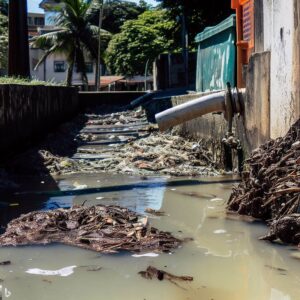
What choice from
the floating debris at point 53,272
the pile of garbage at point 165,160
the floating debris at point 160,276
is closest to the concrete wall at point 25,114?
the pile of garbage at point 165,160

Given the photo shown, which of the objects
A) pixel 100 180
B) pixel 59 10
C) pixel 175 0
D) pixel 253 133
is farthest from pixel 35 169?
pixel 59 10

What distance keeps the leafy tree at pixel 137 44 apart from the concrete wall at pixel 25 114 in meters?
32.1

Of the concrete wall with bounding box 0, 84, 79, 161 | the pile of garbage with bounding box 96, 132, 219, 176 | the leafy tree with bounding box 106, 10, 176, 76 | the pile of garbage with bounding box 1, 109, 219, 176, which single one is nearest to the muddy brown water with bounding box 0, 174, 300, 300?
the pile of garbage with bounding box 96, 132, 219, 176

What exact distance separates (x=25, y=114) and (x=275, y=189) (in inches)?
327

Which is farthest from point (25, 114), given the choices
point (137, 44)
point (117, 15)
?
point (117, 15)

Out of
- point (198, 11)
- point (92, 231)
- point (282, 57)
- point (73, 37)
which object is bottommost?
point (92, 231)

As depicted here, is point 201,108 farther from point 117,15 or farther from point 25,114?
point 117,15

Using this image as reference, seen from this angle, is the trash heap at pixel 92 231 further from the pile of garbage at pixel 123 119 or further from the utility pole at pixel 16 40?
the utility pole at pixel 16 40

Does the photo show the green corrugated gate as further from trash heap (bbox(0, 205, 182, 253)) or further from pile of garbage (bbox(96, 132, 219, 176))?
trash heap (bbox(0, 205, 182, 253))

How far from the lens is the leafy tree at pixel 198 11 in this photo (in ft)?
89.1

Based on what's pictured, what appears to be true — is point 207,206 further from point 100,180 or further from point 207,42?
point 207,42

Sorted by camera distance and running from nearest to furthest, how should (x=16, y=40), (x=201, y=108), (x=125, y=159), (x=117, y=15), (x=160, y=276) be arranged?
(x=160, y=276) → (x=201, y=108) → (x=125, y=159) → (x=16, y=40) → (x=117, y=15)

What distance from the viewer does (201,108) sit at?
8586mm

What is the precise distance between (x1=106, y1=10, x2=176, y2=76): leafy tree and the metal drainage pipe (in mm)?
41250
